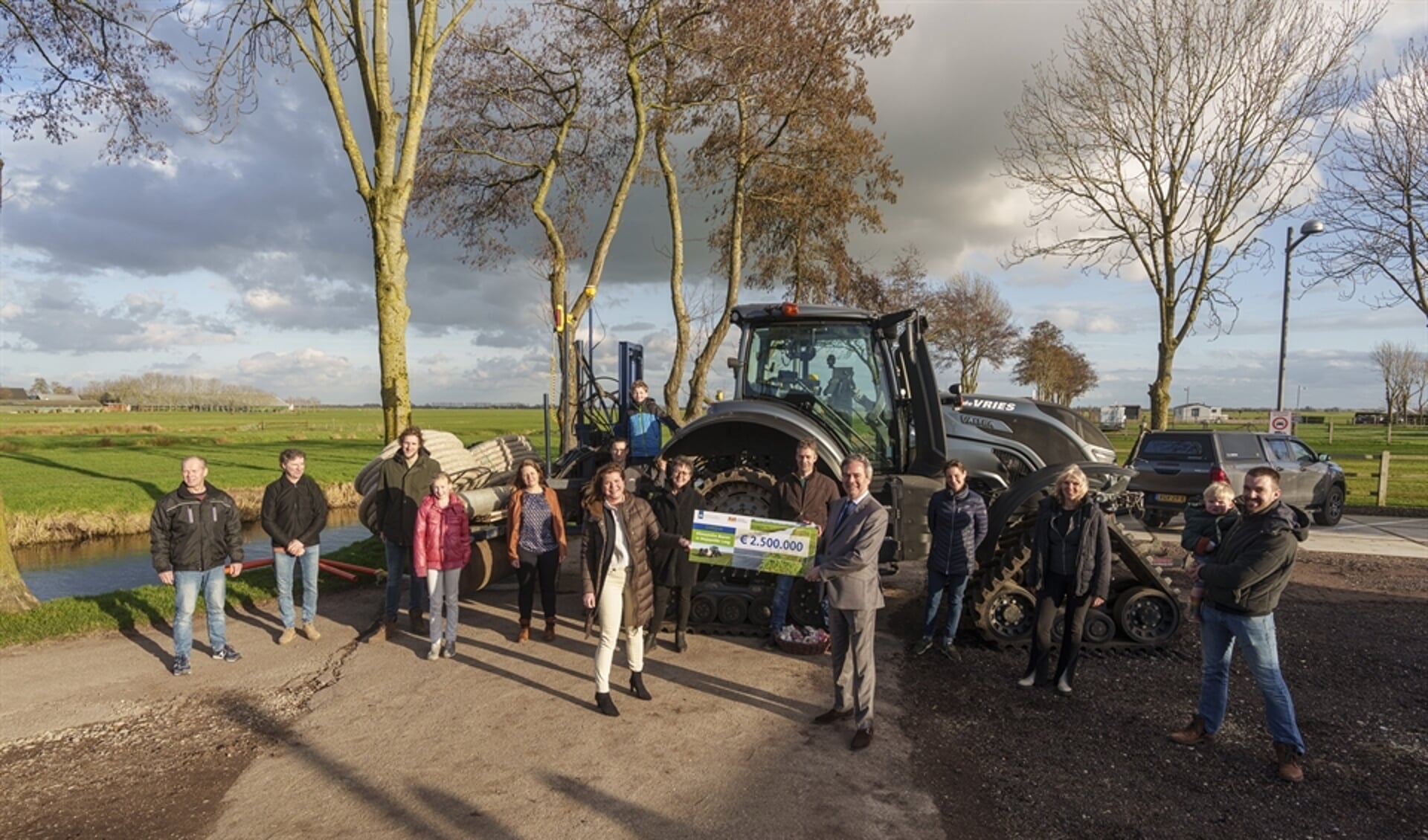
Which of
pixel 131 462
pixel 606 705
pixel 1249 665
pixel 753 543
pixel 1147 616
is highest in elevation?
pixel 753 543

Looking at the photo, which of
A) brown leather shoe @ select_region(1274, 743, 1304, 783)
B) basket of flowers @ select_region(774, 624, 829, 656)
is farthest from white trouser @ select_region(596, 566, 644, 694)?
brown leather shoe @ select_region(1274, 743, 1304, 783)

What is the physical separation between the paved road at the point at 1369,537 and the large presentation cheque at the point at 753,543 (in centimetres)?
788

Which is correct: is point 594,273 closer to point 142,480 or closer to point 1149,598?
point 1149,598

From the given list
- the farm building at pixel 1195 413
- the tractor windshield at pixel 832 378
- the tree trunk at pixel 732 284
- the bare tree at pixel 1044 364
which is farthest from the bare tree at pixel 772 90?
the farm building at pixel 1195 413

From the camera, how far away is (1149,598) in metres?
6.87

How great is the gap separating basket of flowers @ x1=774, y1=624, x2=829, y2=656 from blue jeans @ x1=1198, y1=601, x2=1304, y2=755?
2794mm

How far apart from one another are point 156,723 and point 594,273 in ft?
34.1

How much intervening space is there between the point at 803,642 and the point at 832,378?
251cm

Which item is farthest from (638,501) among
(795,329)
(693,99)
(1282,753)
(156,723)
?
(693,99)

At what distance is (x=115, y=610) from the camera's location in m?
7.75

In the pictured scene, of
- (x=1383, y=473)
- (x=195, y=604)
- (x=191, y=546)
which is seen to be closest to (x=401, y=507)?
(x=191, y=546)

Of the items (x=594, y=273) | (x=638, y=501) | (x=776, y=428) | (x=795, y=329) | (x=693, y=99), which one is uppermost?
(x=693, y=99)

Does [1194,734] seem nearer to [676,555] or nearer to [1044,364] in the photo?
[676,555]

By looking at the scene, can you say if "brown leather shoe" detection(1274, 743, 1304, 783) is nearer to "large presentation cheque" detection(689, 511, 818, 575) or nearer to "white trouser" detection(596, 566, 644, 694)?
"large presentation cheque" detection(689, 511, 818, 575)
